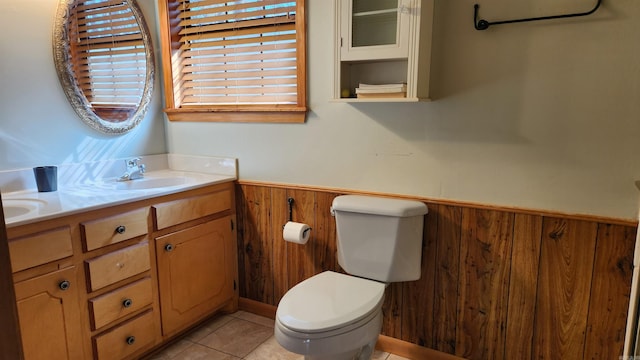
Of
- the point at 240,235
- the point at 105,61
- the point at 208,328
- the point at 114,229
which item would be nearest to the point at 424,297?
the point at 240,235

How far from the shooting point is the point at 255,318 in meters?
2.45

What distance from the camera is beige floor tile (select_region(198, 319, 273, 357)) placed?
7.02 ft

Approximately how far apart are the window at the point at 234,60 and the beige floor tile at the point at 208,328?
117 centimetres

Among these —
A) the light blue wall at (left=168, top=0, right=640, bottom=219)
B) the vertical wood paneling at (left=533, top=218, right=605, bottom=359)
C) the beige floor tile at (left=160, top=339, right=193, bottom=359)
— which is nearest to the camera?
the light blue wall at (left=168, top=0, right=640, bottom=219)

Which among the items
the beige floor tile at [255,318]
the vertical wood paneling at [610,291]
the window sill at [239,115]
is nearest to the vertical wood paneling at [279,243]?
the beige floor tile at [255,318]

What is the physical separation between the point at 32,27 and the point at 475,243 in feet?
7.49

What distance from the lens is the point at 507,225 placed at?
1.77 m

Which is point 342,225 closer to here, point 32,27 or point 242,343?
point 242,343

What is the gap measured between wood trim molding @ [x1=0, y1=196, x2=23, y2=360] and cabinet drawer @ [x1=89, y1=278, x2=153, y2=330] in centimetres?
122

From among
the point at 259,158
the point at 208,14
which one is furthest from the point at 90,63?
the point at 259,158

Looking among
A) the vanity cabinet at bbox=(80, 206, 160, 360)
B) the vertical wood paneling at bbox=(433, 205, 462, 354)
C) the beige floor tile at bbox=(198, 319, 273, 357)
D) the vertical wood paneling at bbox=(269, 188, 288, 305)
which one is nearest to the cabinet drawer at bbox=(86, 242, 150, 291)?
the vanity cabinet at bbox=(80, 206, 160, 360)

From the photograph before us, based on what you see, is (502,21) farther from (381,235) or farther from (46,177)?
(46,177)

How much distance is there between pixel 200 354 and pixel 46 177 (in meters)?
1.13

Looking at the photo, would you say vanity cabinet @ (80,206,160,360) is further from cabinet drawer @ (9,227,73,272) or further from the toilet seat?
the toilet seat
